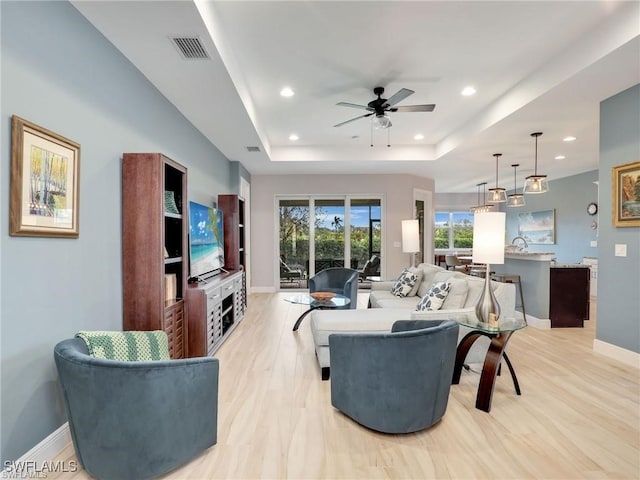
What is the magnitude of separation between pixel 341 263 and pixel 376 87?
4.44m

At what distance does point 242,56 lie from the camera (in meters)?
3.10

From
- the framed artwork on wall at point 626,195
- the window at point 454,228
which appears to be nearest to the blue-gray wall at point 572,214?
the window at point 454,228

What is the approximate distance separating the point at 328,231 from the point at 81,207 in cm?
573

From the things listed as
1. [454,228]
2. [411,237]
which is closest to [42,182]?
[411,237]

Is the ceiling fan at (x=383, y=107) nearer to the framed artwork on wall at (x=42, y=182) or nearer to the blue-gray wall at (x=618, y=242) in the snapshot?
the blue-gray wall at (x=618, y=242)

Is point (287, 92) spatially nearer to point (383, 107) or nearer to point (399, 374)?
point (383, 107)

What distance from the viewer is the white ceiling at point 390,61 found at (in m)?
2.42

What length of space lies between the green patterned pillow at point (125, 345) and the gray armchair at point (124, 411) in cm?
14

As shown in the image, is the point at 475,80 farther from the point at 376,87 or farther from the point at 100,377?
the point at 100,377

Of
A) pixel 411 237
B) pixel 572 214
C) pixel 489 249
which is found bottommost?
pixel 489 249

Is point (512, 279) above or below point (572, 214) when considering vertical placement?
below

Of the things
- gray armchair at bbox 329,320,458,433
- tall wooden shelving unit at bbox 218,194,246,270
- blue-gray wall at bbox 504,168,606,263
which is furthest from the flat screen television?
blue-gray wall at bbox 504,168,606,263

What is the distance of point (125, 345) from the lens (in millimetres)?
1981

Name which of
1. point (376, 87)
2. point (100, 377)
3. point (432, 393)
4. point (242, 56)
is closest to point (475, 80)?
point (376, 87)
